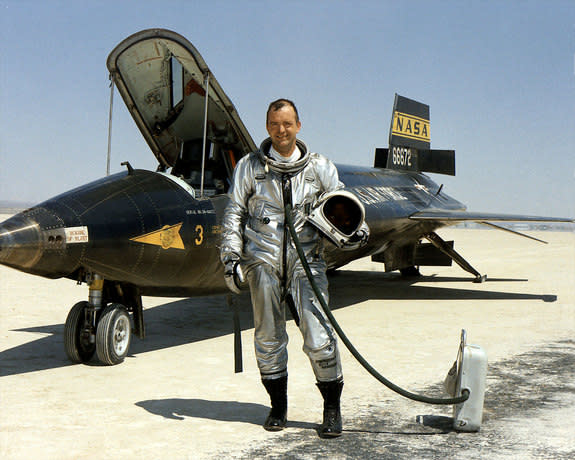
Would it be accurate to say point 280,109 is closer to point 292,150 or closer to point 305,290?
point 292,150

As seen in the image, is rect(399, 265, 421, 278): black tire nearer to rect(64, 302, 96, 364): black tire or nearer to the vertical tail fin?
the vertical tail fin

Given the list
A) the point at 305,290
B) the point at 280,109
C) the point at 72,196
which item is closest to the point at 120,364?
the point at 72,196

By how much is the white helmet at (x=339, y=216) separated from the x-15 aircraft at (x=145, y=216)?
112 cm

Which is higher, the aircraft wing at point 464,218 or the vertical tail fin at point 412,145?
the vertical tail fin at point 412,145

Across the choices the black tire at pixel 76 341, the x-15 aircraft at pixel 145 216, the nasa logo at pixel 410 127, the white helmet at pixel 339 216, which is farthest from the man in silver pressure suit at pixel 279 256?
the nasa logo at pixel 410 127

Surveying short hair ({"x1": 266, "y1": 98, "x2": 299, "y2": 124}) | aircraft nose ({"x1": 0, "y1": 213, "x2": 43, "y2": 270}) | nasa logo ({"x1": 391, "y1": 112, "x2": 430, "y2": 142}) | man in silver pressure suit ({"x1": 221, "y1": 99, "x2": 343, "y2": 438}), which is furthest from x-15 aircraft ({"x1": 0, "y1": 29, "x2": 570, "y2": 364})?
nasa logo ({"x1": 391, "y1": 112, "x2": 430, "y2": 142})

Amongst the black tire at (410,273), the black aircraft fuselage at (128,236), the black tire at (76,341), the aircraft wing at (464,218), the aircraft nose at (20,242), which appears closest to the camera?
the aircraft nose at (20,242)

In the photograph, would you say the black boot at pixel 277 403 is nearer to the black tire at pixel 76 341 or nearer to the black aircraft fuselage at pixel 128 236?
the black aircraft fuselage at pixel 128 236

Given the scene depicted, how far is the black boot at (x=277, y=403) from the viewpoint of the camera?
4.52 meters

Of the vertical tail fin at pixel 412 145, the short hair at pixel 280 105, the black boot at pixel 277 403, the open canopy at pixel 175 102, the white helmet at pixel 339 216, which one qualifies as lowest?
the black boot at pixel 277 403

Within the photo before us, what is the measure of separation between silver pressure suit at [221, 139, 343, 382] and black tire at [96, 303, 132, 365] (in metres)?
2.55

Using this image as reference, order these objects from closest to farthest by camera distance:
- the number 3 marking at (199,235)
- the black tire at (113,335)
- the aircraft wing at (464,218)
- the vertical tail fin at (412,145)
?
1. the black tire at (113,335)
2. the number 3 marking at (199,235)
3. the aircraft wing at (464,218)
4. the vertical tail fin at (412,145)

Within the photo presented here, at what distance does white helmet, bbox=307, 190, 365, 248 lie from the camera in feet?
14.5

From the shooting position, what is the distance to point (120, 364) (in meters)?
6.64
